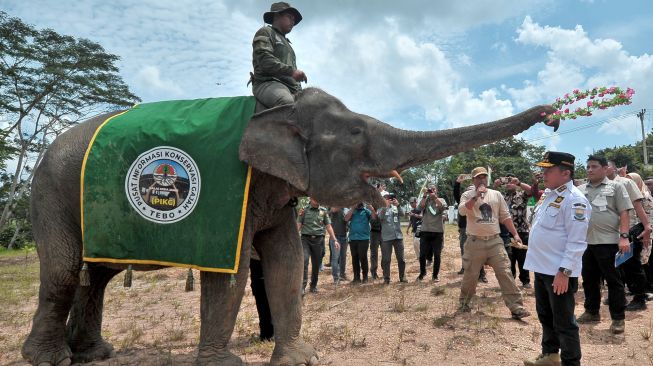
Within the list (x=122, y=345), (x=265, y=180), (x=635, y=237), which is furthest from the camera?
(x=635, y=237)

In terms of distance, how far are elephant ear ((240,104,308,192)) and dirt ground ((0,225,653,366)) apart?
7.20 feet

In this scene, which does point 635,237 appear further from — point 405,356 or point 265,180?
point 265,180

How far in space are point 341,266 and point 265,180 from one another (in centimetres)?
749

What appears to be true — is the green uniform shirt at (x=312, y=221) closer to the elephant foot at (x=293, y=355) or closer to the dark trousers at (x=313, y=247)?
the dark trousers at (x=313, y=247)

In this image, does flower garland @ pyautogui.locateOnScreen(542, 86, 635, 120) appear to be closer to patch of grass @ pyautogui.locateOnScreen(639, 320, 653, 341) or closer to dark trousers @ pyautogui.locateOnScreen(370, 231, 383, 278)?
patch of grass @ pyautogui.locateOnScreen(639, 320, 653, 341)

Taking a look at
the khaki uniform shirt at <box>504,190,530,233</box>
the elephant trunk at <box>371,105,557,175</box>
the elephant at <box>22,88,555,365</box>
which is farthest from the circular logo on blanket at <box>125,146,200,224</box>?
the khaki uniform shirt at <box>504,190,530,233</box>

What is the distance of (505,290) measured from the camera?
6.54 meters

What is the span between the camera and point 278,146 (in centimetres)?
408

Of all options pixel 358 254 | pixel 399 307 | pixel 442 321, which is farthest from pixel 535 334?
pixel 358 254

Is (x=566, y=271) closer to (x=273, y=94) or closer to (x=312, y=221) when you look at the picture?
(x=273, y=94)

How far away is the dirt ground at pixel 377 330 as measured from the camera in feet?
16.7

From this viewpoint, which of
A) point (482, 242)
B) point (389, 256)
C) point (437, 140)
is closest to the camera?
point (437, 140)

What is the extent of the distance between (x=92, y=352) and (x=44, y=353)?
0.64 meters

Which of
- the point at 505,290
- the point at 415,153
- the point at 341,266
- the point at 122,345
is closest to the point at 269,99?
the point at 415,153
